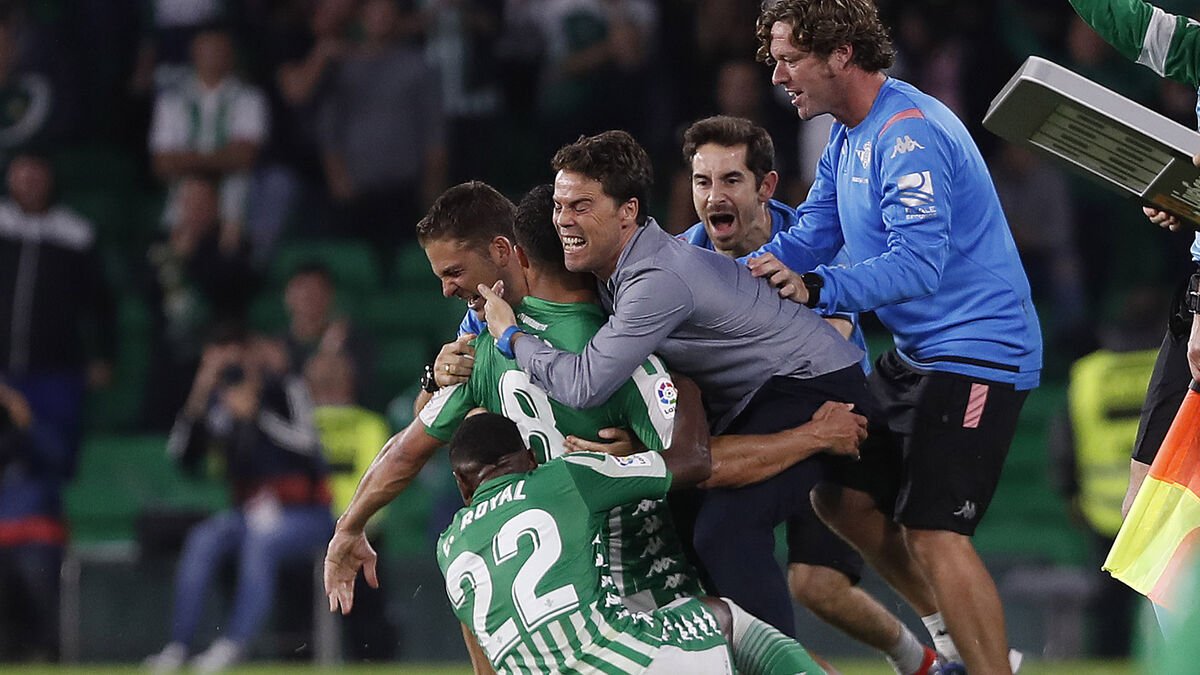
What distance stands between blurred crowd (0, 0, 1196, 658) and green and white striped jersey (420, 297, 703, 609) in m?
5.07

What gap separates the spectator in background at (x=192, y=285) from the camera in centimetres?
1138

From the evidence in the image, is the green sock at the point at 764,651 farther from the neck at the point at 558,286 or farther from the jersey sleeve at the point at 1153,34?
the jersey sleeve at the point at 1153,34

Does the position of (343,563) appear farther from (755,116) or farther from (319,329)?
(755,116)

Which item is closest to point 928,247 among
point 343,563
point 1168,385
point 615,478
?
point 1168,385

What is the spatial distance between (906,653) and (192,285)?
22.3 ft

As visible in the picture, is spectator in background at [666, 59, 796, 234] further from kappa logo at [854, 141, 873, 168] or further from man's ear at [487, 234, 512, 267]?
man's ear at [487, 234, 512, 267]

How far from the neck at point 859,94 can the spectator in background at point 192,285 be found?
21.7ft

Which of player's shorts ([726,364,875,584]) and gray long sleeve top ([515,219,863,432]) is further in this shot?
player's shorts ([726,364,875,584])

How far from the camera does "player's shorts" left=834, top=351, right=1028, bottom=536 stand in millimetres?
5363

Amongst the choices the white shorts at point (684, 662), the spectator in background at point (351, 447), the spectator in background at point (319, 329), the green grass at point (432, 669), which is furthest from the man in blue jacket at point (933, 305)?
the spectator in background at point (319, 329)

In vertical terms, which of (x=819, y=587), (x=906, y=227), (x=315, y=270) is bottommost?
(x=315, y=270)

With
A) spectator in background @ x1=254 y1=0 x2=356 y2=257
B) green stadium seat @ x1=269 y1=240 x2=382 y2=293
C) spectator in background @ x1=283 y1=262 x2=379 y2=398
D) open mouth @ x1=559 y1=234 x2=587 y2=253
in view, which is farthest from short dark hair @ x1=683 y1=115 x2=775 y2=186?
spectator in background @ x1=254 y1=0 x2=356 y2=257

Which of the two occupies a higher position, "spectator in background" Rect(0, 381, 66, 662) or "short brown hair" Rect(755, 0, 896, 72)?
"short brown hair" Rect(755, 0, 896, 72)

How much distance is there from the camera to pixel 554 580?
460 centimetres
